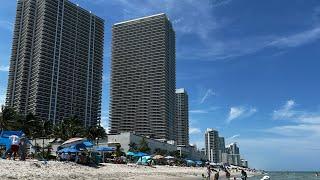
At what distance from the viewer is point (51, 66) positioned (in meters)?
180

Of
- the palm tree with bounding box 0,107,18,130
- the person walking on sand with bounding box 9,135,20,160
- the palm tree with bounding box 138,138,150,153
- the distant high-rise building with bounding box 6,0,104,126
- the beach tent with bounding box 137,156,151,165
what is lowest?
the beach tent with bounding box 137,156,151,165

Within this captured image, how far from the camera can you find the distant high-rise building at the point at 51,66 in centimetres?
17650

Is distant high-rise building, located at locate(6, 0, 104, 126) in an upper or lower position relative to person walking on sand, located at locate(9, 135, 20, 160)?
upper

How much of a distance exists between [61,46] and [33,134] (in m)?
93.7

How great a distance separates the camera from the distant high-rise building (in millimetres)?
176500

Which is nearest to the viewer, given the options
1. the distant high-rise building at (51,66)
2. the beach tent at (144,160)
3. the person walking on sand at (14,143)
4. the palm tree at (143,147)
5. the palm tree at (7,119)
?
the person walking on sand at (14,143)

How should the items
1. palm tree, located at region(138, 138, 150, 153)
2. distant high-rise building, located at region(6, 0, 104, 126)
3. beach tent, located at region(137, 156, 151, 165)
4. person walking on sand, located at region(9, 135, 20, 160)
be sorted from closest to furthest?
person walking on sand, located at region(9, 135, 20, 160)
beach tent, located at region(137, 156, 151, 165)
palm tree, located at region(138, 138, 150, 153)
distant high-rise building, located at region(6, 0, 104, 126)

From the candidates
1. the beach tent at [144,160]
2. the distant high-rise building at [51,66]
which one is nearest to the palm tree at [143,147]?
the beach tent at [144,160]

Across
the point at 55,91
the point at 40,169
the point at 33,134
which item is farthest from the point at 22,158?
the point at 55,91

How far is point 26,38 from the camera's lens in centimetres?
Result: 18612

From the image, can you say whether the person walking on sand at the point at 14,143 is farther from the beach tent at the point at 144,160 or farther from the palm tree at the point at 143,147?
the palm tree at the point at 143,147

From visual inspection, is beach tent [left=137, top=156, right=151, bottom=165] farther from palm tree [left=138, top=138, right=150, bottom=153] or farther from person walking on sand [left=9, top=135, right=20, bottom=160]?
palm tree [left=138, top=138, right=150, bottom=153]

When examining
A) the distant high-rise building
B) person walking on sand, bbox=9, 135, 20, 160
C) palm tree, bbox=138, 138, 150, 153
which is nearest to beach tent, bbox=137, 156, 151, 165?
person walking on sand, bbox=9, 135, 20, 160

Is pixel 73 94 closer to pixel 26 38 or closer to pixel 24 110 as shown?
pixel 24 110
